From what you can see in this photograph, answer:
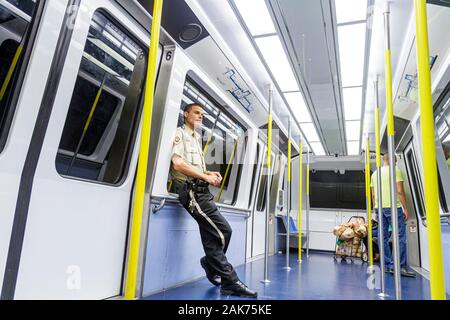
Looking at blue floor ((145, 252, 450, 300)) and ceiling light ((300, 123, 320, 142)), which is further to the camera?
ceiling light ((300, 123, 320, 142))

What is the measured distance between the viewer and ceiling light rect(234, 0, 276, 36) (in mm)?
2486

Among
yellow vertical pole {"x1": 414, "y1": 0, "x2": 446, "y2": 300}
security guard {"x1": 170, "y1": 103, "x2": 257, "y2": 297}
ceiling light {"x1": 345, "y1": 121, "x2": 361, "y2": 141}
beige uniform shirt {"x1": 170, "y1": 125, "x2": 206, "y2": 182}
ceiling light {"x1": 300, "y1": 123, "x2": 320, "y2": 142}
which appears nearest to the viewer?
yellow vertical pole {"x1": 414, "y1": 0, "x2": 446, "y2": 300}

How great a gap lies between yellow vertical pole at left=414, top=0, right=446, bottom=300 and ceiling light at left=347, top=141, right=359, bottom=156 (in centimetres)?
587

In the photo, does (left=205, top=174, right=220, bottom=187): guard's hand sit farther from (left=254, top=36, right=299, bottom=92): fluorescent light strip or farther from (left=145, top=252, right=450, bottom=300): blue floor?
(left=254, top=36, right=299, bottom=92): fluorescent light strip

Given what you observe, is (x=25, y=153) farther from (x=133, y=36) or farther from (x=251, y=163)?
(x=251, y=163)

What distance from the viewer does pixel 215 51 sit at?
9.36ft

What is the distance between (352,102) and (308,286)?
261 centimetres

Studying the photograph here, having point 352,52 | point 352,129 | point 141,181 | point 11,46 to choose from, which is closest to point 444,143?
point 352,52

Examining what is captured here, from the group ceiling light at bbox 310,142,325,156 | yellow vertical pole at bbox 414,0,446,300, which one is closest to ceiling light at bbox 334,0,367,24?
yellow vertical pole at bbox 414,0,446,300

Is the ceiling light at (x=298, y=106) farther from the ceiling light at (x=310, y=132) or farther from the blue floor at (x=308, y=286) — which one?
the blue floor at (x=308, y=286)

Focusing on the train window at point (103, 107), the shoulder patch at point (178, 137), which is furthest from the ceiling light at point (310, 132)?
the train window at point (103, 107)

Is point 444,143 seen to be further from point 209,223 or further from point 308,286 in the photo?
point 209,223
